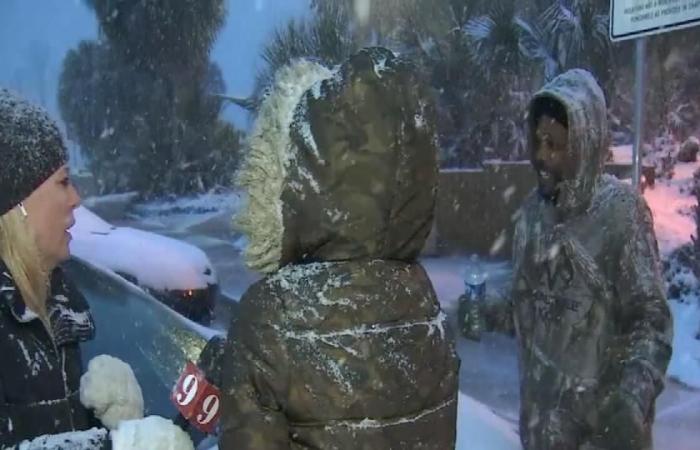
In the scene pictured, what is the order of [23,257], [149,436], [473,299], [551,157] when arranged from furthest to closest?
[473,299] < [551,157] < [23,257] < [149,436]

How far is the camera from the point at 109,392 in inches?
56.6

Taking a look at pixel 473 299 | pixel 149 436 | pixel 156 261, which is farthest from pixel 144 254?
pixel 149 436

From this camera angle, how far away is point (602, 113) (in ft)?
6.54

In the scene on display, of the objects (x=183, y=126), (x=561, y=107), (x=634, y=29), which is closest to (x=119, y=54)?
(x=183, y=126)

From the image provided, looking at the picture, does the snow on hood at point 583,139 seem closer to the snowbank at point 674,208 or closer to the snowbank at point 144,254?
the snowbank at point 674,208

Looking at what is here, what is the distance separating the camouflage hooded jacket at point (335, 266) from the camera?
3.59 ft

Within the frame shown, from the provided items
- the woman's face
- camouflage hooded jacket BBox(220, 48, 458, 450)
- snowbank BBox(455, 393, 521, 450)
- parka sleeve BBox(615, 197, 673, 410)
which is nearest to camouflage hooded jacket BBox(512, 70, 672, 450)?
parka sleeve BBox(615, 197, 673, 410)

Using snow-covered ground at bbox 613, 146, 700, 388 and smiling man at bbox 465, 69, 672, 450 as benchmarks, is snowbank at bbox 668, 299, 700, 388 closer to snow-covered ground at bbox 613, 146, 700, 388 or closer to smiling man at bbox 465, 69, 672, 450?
snow-covered ground at bbox 613, 146, 700, 388

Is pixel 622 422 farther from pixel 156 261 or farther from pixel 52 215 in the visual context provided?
pixel 156 261

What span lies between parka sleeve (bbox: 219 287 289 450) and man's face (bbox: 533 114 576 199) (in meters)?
1.10

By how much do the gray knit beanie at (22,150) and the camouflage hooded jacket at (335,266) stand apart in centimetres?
48

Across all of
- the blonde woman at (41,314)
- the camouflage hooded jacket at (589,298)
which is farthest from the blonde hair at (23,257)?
the camouflage hooded jacket at (589,298)

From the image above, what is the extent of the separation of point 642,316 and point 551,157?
0.43 meters

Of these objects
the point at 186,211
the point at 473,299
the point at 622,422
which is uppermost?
the point at 186,211
